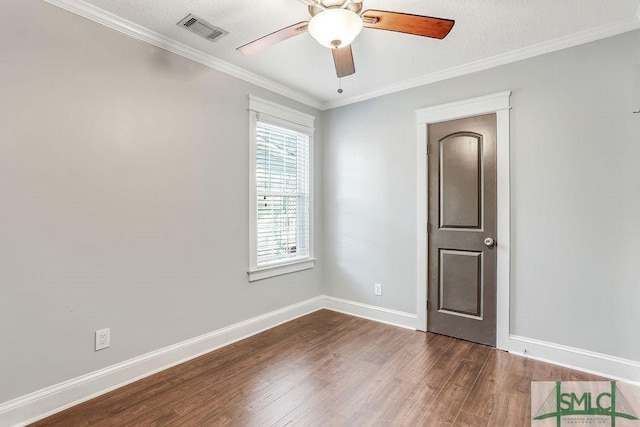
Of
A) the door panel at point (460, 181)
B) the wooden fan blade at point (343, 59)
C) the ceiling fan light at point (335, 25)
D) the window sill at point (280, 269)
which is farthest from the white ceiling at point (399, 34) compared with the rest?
the window sill at point (280, 269)

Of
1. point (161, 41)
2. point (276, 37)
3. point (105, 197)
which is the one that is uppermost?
point (161, 41)

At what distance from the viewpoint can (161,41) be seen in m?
2.39

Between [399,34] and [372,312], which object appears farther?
[372,312]

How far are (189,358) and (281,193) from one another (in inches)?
70.2

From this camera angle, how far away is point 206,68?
272 cm

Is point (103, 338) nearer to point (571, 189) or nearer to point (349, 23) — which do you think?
point (349, 23)

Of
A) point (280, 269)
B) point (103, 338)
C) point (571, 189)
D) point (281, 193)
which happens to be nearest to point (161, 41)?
point (281, 193)

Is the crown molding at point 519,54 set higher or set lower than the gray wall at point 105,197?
higher

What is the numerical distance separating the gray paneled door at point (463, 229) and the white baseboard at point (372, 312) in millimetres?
229

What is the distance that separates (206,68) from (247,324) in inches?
93.6

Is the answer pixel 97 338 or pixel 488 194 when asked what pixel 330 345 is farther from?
pixel 488 194

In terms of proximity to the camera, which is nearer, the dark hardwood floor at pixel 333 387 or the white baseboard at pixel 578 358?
the dark hardwood floor at pixel 333 387

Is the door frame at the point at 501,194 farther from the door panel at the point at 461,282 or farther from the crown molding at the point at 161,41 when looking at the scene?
the crown molding at the point at 161,41

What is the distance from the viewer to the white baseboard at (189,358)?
1830 mm
